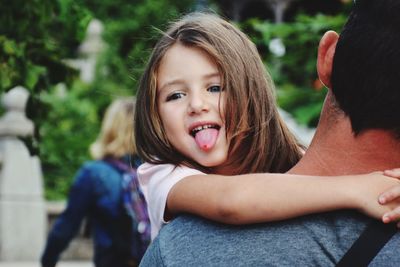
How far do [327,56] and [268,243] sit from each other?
0.49 m

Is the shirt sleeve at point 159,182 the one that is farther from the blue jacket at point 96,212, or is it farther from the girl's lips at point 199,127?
the blue jacket at point 96,212

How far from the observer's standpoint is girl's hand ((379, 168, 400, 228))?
6.90 feet

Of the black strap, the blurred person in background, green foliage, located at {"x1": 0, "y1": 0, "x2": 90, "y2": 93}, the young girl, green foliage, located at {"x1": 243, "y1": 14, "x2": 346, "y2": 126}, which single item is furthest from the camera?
green foliage, located at {"x1": 243, "y1": 14, "x2": 346, "y2": 126}

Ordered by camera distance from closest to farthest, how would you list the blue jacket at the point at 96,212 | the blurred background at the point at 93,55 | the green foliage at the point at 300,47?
the blurred background at the point at 93,55 → the blue jacket at the point at 96,212 → the green foliage at the point at 300,47

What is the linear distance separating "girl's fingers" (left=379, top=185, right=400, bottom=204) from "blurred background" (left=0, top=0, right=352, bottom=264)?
1.38 meters

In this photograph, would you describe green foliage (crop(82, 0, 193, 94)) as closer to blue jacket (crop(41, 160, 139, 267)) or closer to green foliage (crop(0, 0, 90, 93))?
blue jacket (crop(41, 160, 139, 267))

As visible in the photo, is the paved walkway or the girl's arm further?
the paved walkway

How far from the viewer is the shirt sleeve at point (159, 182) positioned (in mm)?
2734

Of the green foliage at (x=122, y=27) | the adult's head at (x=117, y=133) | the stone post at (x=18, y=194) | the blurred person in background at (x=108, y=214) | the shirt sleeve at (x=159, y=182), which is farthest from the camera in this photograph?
the green foliage at (x=122, y=27)

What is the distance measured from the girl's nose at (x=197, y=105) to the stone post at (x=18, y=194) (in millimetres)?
11333

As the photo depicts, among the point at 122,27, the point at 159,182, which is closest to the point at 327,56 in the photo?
the point at 159,182

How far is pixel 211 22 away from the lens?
10.4 feet

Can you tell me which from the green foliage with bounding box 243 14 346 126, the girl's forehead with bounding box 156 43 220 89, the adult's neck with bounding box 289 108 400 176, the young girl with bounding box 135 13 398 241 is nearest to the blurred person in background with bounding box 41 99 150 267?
the green foliage with bounding box 243 14 346 126

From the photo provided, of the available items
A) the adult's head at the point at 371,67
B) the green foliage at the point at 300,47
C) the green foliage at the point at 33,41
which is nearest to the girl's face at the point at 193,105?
the adult's head at the point at 371,67
